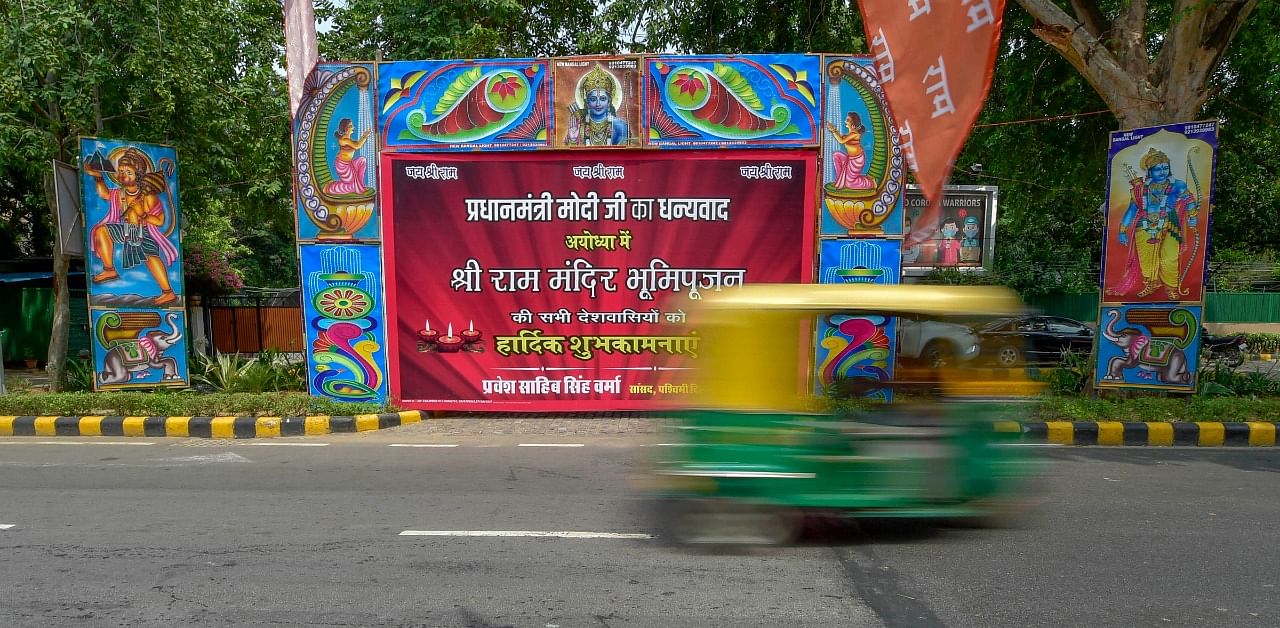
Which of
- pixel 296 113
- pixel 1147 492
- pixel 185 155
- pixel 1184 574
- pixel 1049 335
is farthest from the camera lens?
pixel 1049 335

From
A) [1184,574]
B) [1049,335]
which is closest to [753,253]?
[1184,574]

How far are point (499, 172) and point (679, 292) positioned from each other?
2.75 meters

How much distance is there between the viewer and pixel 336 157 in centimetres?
927

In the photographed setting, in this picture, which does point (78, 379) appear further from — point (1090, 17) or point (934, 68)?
point (1090, 17)

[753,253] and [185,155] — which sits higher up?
[185,155]

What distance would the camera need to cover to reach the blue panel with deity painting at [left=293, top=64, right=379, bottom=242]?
920 centimetres

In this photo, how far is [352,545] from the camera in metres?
4.53

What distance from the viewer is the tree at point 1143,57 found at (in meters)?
8.70

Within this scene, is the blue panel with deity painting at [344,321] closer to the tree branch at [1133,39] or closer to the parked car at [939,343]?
the parked car at [939,343]

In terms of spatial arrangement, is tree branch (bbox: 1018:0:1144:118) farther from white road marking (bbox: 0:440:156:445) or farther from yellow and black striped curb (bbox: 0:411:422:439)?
white road marking (bbox: 0:440:156:445)

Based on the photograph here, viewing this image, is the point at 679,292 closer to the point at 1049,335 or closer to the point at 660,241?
the point at 660,241

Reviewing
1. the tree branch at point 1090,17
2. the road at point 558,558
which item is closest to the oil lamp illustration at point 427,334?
the road at point 558,558

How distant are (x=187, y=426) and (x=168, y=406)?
2.04ft

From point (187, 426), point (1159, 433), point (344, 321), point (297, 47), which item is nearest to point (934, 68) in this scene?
point (1159, 433)
